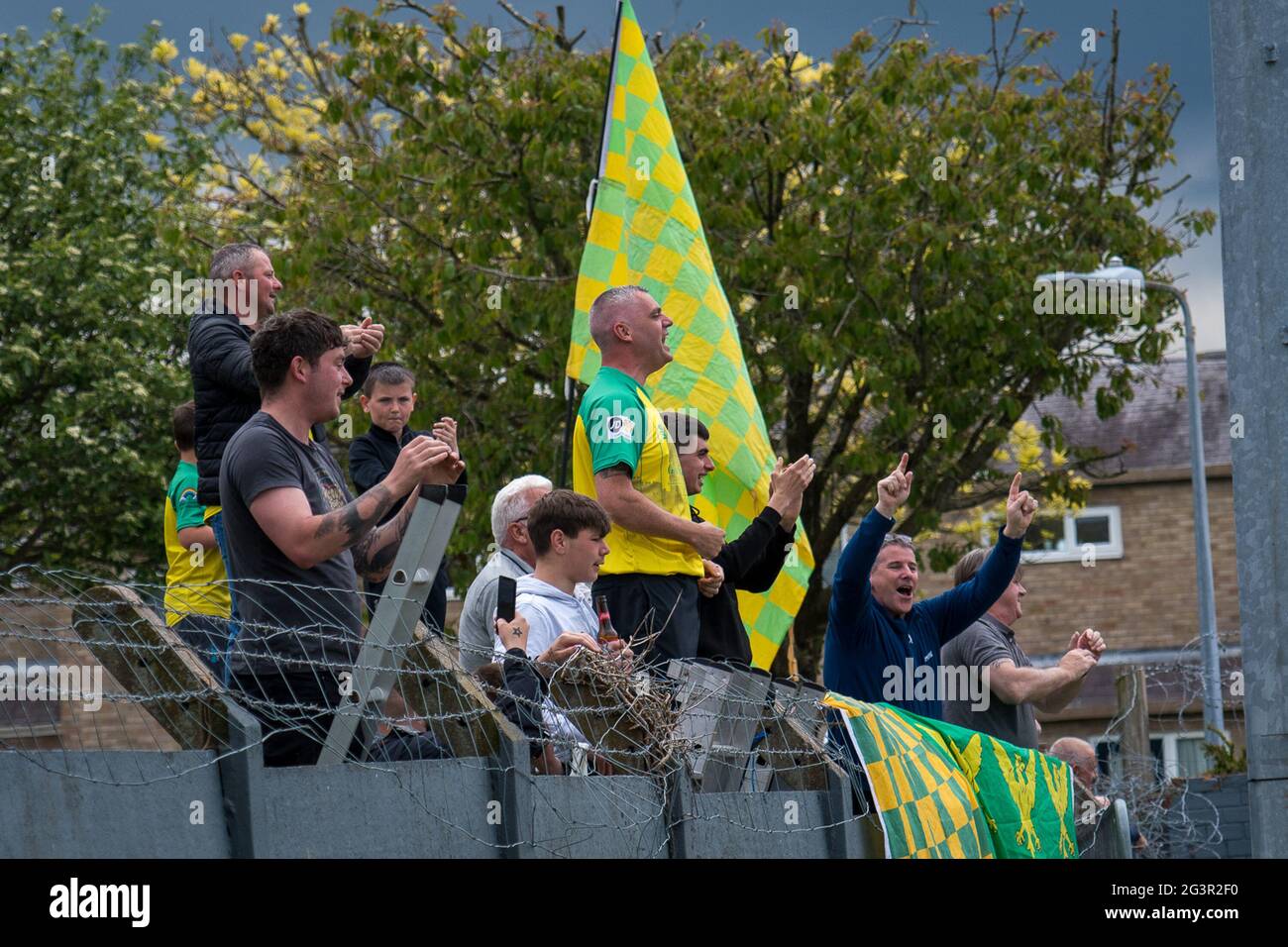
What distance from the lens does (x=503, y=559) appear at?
6.11 m

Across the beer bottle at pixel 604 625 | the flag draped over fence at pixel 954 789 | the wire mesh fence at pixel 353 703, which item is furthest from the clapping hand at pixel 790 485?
the wire mesh fence at pixel 353 703

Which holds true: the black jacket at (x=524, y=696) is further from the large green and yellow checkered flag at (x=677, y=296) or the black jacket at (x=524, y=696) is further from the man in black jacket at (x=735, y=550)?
the large green and yellow checkered flag at (x=677, y=296)

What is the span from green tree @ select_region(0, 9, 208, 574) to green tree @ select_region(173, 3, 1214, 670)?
4.50 m

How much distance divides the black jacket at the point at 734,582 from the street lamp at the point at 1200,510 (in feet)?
18.7

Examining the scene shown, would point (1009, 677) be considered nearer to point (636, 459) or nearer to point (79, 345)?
point (636, 459)

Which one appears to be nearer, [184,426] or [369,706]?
[369,706]

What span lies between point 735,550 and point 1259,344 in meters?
2.57

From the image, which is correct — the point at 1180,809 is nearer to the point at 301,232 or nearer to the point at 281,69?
the point at 301,232

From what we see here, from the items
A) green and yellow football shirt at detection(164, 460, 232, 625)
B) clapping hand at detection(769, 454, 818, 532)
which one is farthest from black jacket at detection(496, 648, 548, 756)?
clapping hand at detection(769, 454, 818, 532)

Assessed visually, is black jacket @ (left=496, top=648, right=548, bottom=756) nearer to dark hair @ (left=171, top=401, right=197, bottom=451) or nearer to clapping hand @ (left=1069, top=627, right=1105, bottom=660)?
dark hair @ (left=171, top=401, right=197, bottom=451)

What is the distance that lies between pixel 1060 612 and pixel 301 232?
1972cm

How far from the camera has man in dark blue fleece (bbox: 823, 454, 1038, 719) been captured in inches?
253

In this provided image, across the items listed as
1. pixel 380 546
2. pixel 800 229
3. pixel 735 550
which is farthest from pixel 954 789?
pixel 800 229
